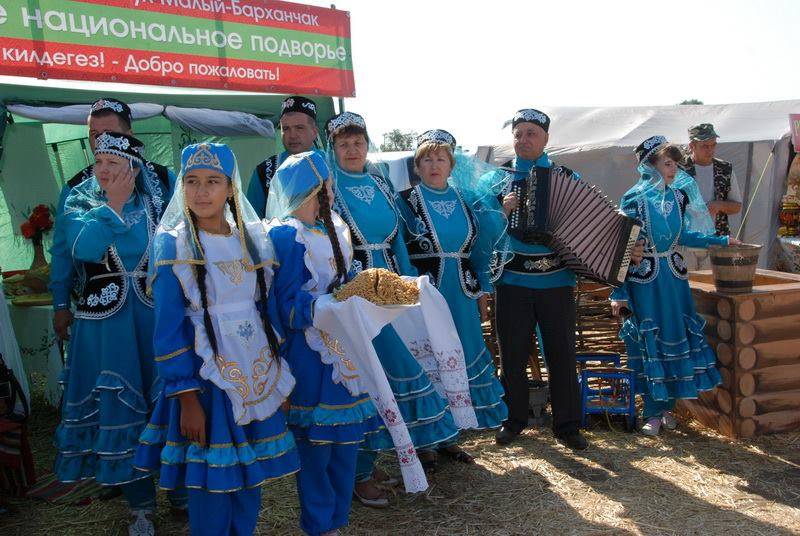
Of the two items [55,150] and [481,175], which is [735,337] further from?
[55,150]

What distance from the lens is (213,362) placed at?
2621 millimetres

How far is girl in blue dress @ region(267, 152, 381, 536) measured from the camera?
2.90 m

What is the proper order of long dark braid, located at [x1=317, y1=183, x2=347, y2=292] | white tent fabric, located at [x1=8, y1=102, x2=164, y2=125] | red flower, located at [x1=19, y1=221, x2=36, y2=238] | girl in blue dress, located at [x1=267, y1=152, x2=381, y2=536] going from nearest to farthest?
1. girl in blue dress, located at [x1=267, y1=152, x2=381, y2=536]
2. long dark braid, located at [x1=317, y1=183, x2=347, y2=292]
3. white tent fabric, located at [x1=8, y1=102, x2=164, y2=125]
4. red flower, located at [x1=19, y1=221, x2=36, y2=238]

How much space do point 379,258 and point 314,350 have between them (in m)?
0.97

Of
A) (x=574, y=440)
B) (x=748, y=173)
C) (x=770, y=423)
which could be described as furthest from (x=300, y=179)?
(x=748, y=173)

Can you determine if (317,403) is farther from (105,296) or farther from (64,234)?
(64,234)

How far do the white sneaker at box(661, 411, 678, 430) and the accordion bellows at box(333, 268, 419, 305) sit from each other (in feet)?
10.1

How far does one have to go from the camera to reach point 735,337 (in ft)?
15.3

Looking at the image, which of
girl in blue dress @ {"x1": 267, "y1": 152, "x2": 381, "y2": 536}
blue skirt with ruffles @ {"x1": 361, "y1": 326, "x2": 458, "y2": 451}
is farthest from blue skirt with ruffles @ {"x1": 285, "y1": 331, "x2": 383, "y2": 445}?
blue skirt with ruffles @ {"x1": 361, "y1": 326, "x2": 458, "y2": 451}

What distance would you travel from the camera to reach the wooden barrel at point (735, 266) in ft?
15.1

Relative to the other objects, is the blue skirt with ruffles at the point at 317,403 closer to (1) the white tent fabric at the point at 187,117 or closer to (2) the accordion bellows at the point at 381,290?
(2) the accordion bellows at the point at 381,290

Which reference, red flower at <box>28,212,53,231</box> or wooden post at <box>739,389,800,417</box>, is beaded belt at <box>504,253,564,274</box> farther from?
red flower at <box>28,212,53,231</box>

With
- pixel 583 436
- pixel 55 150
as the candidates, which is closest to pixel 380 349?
pixel 583 436

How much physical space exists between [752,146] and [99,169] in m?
9.97
